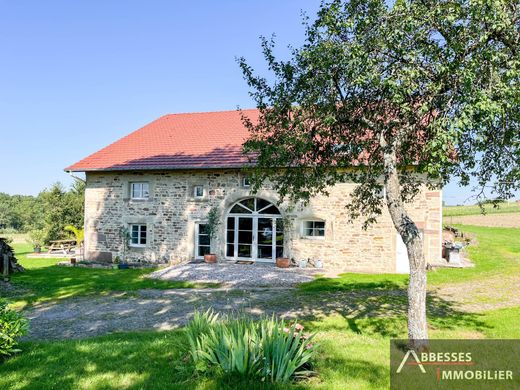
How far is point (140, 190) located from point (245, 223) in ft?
18.5

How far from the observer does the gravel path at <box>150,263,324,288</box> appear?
13.3 metres

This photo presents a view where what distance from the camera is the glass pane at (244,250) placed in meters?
17.7

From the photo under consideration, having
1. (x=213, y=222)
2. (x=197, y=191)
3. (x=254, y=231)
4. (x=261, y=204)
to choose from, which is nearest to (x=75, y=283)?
(x=213, y=222)

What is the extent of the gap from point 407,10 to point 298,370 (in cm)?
505

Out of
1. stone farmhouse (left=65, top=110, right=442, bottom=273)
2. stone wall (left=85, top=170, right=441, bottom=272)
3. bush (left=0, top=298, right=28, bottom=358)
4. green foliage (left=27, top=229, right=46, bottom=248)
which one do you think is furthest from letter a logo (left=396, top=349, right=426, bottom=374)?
green foliage (left=27, top=229, right=46, bottom=248)

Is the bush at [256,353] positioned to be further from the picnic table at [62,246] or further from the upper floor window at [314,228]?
the picnic table at [62,246]

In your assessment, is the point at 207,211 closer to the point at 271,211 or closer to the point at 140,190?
the point at 271,211

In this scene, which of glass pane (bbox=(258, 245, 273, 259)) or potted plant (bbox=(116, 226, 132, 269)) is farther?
potted plant (bbox=(116, 226, 132, 269))

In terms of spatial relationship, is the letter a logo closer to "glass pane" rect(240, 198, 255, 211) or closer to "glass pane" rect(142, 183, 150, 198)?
"glass pane" rect(240, 198, 255, 211)

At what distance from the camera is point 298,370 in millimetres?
4848

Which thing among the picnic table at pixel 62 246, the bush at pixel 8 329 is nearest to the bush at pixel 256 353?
the bush at pixel 8 329

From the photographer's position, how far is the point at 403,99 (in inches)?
221

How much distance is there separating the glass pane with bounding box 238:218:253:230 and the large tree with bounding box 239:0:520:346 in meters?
10.2

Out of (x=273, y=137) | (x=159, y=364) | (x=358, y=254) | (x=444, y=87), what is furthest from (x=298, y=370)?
(x=358, y=254)
